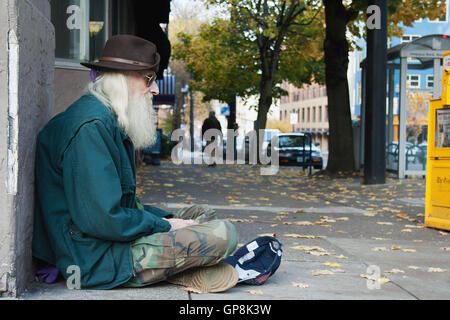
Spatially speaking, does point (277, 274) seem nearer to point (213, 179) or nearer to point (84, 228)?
point (84, 228)

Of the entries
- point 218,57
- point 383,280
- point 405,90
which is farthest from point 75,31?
point 218,57

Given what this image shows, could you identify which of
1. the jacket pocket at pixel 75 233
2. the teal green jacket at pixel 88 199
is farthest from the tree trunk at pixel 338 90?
the jacket pocket at pixel 75 233

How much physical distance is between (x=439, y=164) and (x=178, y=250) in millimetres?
4855

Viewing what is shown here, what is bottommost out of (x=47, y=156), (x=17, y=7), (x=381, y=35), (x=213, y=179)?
(x=213, y=179)

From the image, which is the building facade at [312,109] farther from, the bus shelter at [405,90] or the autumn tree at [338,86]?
the autumn tree at [338,86]

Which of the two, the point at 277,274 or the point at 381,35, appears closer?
the point at 277,274

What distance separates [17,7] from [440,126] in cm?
557

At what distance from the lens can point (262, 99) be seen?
2584cm

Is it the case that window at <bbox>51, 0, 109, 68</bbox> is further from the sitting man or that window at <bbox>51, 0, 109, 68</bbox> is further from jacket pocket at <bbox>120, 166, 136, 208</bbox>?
jacket pocket at <bbox>120, 166, 136, 208</bbox>

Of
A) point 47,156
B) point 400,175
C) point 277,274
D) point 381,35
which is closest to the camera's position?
point 47,156

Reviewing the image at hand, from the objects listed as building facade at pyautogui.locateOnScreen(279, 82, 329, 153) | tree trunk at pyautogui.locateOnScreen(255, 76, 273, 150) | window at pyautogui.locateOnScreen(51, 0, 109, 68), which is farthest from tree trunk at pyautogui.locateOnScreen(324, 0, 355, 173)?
building facade at pyautogui.locateOnScreen(279, 82, 329, 153)

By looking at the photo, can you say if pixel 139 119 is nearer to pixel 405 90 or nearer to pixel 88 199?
pixel 88 199

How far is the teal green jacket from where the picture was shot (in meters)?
3.29

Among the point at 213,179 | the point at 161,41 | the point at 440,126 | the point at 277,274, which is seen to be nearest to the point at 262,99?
the point at 161,41
